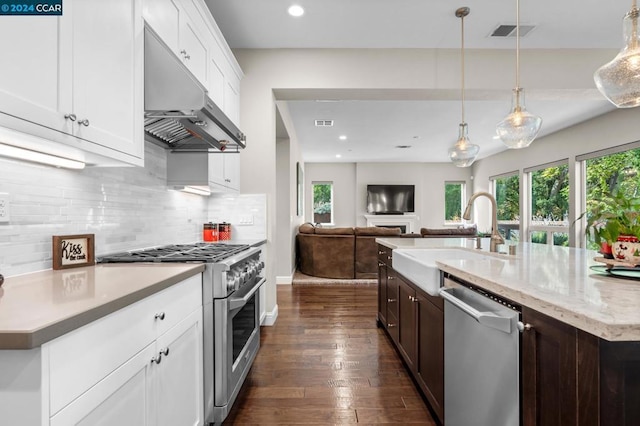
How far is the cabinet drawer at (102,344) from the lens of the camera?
774mm

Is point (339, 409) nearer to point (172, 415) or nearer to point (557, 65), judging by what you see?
point (172, 415)

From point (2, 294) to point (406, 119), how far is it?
567 cm

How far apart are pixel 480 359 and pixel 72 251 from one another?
1.77 m

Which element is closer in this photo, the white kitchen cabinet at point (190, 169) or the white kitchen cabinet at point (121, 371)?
the white kitchen cabinet at point (121, 371)

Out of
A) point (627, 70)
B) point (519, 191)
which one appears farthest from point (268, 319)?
point (519, 191)

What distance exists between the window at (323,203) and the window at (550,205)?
17.1 ft

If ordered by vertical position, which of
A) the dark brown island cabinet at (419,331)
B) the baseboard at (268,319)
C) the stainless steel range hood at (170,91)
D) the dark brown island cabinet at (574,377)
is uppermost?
the stainless steel range hood at (170,91)

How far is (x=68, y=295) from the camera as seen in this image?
39.4 inches

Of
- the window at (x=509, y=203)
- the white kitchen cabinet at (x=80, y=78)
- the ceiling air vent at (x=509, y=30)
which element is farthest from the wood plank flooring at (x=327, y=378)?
the window at (x=509, y=203)

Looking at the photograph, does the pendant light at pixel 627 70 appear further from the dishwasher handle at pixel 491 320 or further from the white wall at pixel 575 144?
the white wall at pixel 575 144

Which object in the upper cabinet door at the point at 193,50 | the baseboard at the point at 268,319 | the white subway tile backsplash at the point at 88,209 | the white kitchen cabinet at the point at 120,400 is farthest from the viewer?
the baseboard at the point at 268,319

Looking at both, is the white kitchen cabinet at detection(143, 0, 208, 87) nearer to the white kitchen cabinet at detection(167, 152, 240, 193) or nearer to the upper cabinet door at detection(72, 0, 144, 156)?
the upper cabinet door at detection(72, 0, 144, 156)

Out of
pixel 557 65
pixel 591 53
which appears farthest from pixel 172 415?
pixel 591 53

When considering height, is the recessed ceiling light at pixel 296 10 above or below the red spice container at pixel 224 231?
above
